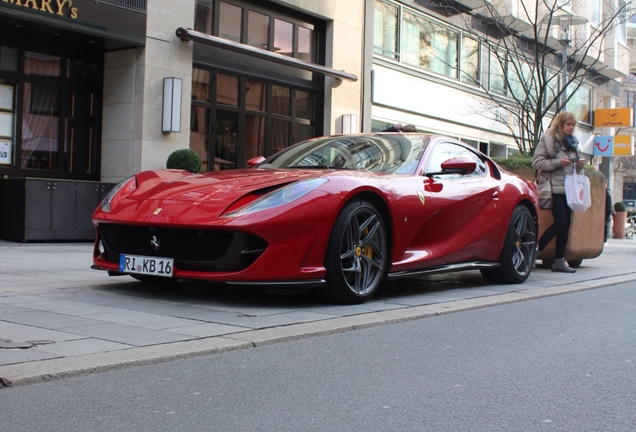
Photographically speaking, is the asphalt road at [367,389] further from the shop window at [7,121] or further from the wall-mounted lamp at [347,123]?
the wall-mounted lamp at [347,123]

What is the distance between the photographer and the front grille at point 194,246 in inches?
212

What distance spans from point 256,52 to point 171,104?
8.85 ft

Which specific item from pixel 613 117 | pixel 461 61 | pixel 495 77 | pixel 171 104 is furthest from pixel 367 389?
pixel 613 117

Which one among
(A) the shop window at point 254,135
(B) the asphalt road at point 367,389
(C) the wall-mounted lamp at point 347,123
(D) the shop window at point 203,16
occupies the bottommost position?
(B) the asphalt road at point 367,389

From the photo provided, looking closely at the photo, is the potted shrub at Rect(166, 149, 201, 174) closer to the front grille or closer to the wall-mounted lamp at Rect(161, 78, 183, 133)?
the wall-mounted lamp at Rect(161, 78, 183, 133)

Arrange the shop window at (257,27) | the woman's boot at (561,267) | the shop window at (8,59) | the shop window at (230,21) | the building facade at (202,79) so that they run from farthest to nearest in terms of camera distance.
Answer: the shop window at (230,21) → the shop window at (257,27) → the building facade at (202,79) → the shop window at (8,59) → the woman's boot at (561,267)

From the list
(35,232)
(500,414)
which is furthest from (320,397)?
(35,232)

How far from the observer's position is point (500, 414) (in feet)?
10.7

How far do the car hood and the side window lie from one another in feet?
4.60

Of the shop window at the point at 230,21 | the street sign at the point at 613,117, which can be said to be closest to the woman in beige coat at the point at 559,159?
the shop window at the point at 230,21

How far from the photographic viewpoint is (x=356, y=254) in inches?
232

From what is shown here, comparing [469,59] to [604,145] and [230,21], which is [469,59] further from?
[604,145]

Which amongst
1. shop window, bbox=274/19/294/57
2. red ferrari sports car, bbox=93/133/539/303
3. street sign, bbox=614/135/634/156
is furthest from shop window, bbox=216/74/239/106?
street sign, bbox=614/135/634/156

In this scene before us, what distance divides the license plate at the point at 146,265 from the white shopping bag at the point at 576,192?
549cm
